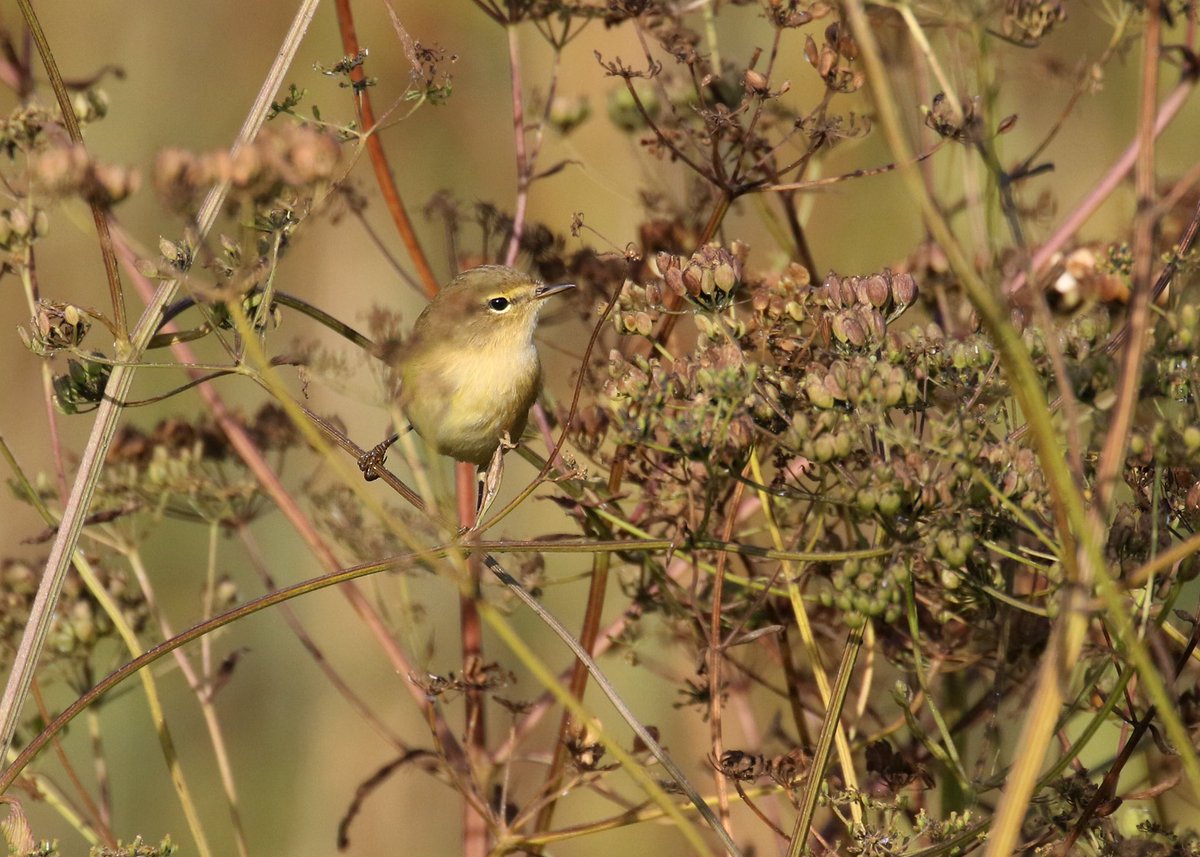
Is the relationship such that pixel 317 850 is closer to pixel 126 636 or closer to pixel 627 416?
pixel 126 636

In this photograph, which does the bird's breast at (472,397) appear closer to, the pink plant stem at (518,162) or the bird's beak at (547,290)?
the bird's beak at (547,290)

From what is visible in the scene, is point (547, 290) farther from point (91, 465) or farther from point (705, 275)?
point (91, 465)

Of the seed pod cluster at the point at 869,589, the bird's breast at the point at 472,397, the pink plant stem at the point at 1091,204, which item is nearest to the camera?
the seed pod cluster at the point at 869,589

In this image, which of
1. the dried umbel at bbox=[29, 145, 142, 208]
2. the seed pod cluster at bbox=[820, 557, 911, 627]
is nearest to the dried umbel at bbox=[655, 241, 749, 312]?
the seed pod cluster at bbox=[820, 557, 911, 627]

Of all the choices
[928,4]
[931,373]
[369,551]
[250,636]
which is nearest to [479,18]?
[250,636]

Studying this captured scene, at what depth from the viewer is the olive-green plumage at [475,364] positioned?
10.1 ft

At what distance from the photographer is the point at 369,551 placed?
2.89m

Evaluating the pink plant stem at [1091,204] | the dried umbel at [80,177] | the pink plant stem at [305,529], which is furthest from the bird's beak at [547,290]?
the dried umbel at [80,177]

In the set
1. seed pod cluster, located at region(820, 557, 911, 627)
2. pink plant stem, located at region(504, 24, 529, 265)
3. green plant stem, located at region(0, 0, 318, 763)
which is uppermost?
pink plant stem, located at region(504, 24, 529, 265)

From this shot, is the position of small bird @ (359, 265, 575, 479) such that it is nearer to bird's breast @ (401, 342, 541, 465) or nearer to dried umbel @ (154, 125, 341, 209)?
bird's breast @ (401, 342, 541, 465)

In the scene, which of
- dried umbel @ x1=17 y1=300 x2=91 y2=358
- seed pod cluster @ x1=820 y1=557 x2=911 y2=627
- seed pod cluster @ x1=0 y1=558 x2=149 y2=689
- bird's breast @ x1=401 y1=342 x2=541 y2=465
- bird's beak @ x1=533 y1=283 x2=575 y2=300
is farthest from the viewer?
bird's breast @ x1=401 y1=342 x2=541 y2=465

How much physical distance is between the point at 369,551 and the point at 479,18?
10.4 feet

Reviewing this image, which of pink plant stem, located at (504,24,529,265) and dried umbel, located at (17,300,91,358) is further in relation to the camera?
pink plant stem, located at (504,24,529,265)

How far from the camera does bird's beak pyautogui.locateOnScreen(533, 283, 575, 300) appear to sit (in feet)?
9.25
